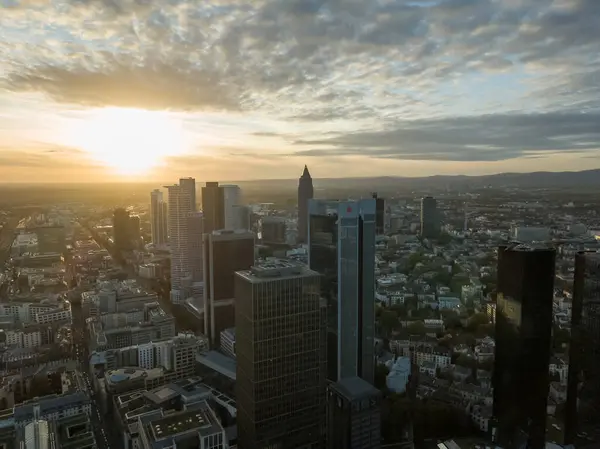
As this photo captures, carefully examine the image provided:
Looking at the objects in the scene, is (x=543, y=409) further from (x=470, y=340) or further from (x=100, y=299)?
(x=100, y=299)

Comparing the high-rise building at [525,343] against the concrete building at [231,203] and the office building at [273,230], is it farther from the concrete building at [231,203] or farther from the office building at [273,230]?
the concrete building at [231,203]

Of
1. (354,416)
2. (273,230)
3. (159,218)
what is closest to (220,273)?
(354,416)

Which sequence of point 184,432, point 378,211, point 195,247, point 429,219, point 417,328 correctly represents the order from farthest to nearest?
1. point 195,247
2. point 429,219
3. point 378,211
4. point 417,328
5. point 184,432

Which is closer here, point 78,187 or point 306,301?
point 306,301

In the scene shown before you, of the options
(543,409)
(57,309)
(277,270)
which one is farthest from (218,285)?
(543,409)

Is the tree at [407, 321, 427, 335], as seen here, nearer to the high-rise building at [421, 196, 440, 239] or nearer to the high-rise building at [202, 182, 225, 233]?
the high-rise building at [421, 196, 440, 239]

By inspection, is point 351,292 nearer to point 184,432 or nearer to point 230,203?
point 184,432
